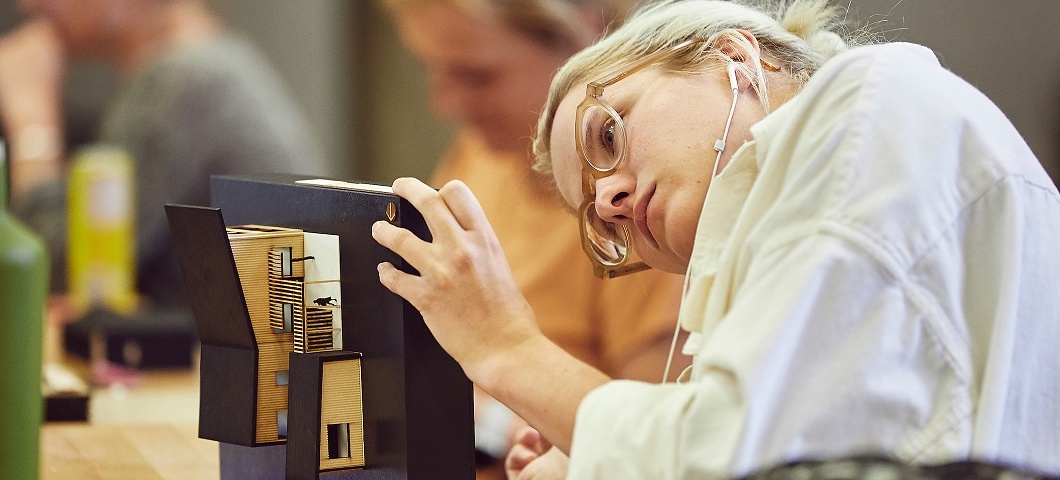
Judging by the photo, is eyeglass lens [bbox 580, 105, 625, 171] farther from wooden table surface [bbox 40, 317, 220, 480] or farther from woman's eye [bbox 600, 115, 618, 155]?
wooden table surface [bbox 40, 317, 220, 480]

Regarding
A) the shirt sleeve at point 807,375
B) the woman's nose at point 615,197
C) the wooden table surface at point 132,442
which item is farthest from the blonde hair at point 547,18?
the shirt sleeve at point 807,375

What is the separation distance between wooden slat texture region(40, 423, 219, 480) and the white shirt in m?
0.61

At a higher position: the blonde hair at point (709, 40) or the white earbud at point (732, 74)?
the blonde hair at point (709, 40)

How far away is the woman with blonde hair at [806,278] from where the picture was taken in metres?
0.77

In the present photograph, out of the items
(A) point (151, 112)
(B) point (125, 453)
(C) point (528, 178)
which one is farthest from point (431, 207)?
(A) point (151, 112)

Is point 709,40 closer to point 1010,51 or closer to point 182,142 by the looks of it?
point 1010,51

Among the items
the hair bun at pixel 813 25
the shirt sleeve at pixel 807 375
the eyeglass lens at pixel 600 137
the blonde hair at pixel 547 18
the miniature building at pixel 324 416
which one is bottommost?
the miniature building at pixel 324 416

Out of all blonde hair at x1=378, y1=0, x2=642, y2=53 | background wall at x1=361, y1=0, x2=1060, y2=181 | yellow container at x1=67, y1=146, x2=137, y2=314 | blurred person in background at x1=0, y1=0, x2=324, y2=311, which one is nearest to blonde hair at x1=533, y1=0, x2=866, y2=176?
blonde hair at x1=378, y1=0, x2=642, y2=53

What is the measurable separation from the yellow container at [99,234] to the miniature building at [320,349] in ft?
4.98

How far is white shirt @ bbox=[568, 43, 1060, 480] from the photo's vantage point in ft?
2.53

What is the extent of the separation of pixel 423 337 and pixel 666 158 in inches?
10.1

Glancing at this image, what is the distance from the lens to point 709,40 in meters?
1.07

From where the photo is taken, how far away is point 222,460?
4.10 feet

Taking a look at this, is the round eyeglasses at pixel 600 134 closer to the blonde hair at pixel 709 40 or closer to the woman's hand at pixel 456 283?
the blonde hair at pixel 709 40
